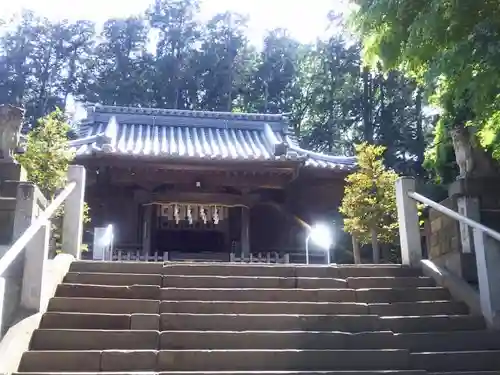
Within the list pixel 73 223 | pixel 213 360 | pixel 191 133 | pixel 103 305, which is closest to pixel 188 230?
pixel 191 133

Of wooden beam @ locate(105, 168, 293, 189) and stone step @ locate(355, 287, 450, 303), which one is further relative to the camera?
wooden beam @ locate(105, 168, 293, 189)

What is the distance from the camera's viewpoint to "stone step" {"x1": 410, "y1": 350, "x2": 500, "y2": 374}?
5.13 meters

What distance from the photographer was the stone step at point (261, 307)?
227 inches

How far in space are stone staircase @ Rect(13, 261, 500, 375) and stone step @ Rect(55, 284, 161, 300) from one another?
0.04 feet

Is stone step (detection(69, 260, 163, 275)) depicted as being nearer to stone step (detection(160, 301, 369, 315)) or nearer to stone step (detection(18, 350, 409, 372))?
stone step (detection(160, 301, 369, 315))

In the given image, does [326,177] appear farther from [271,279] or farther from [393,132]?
[393,132]

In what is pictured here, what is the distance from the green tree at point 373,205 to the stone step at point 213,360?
6.21m

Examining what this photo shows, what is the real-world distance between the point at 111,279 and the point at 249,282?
1.57 m

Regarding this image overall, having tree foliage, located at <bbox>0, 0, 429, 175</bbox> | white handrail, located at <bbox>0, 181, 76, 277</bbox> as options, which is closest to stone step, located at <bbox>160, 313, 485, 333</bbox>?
white handrail, located at <bbox>0, 181, 76, 277</bbox>

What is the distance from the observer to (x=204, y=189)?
47.4 ft

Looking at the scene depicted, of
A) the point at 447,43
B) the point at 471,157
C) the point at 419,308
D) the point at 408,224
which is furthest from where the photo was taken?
the point at 408,224

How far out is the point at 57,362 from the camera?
4.72m

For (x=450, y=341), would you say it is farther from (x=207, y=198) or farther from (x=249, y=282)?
(x=207, y=198)

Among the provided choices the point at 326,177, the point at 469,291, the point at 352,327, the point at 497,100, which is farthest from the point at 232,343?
the point at 326,177
